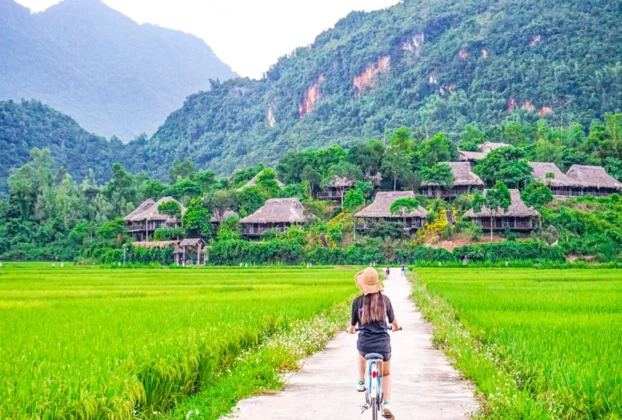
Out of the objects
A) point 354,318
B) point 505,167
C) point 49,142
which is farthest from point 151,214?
point 49,142

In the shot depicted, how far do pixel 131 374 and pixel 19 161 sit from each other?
122957mm

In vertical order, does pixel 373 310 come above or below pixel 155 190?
below

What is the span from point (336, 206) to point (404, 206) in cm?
1015

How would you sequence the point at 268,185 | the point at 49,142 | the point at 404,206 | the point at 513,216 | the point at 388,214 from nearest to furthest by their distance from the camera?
the point at 513,216 < the point at 404,206 < the point at 388,214 < the point at 268,185 < the point at 49,142

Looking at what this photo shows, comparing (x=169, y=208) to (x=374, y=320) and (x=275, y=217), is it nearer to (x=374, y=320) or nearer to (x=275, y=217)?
(x=275, y=217)

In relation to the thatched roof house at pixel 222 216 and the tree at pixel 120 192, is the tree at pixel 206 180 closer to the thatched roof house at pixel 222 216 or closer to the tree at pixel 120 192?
the thatched roof house at pixel 222 216

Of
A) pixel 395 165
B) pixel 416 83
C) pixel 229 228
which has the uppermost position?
pixel 416 83

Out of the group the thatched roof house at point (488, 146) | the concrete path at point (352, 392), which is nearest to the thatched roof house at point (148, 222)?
the thatched roof house at point (488, 146)

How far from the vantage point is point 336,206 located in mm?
67688

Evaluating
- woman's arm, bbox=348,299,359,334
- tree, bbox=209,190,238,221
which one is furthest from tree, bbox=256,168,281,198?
woman's arm, bbox=348,299,359,334

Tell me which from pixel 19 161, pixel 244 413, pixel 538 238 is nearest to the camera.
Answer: pixel 244 413

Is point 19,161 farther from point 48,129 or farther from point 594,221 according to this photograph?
point 594,221

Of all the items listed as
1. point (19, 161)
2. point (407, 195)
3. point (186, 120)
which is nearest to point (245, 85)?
point (186, 120)

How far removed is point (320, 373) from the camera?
1088cm
